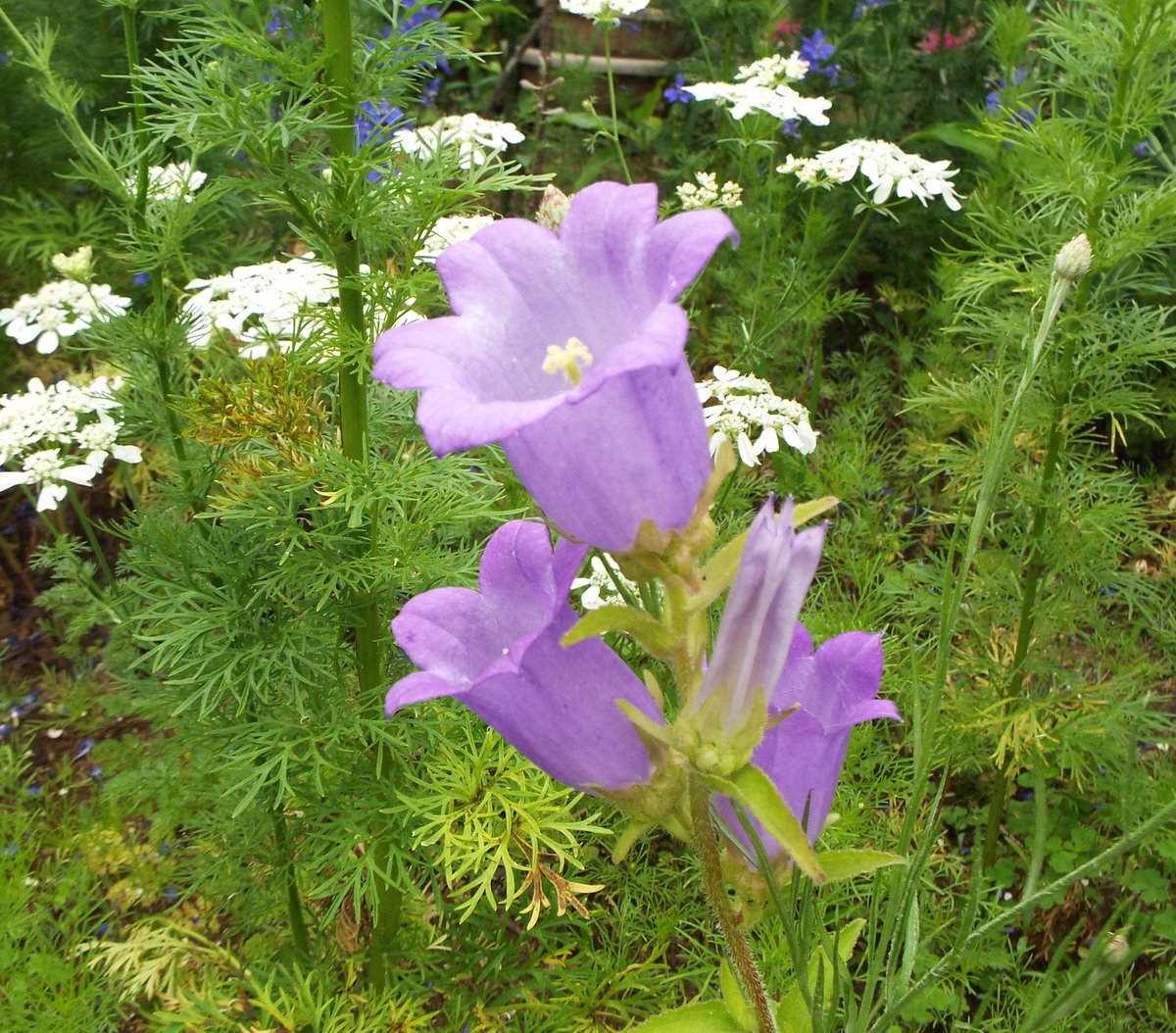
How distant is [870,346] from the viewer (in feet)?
13.7

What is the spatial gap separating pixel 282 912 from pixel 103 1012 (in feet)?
1.22

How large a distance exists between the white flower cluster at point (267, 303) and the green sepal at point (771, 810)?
4.02 feet

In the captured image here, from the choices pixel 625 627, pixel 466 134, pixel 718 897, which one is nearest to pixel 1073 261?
pixel 625 627

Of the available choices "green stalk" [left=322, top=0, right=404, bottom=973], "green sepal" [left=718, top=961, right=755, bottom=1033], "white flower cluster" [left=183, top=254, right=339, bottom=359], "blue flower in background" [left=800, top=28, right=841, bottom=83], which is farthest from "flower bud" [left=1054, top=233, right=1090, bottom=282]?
"blue flower in background" [left=800, top=28, right=841, bottom=83]

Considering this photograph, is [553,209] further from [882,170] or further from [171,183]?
[882,170]

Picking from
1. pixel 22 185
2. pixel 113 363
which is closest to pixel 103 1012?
pixel 113 363

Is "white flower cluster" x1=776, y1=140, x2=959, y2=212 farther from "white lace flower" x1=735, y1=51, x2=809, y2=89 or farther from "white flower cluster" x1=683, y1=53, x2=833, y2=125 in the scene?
"white lace flower" x1=735, y1=51, x2=809, y2=89

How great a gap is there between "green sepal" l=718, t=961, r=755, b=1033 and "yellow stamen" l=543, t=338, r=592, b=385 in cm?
71

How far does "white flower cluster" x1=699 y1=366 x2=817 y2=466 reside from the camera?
226 centimetres

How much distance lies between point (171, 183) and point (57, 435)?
647mm

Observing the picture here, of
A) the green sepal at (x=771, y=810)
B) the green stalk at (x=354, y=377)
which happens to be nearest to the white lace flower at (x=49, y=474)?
the green stalk at (x=354, y=377)

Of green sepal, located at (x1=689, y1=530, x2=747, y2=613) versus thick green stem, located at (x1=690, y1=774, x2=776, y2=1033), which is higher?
green sepal, located at (x1=689, y1=530, x2=747, y2=613)

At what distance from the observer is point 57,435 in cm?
245

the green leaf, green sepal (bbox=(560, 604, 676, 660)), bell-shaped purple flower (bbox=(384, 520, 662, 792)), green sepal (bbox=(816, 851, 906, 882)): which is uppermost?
green sepal (bbox=(560, 604, 676, 660))
